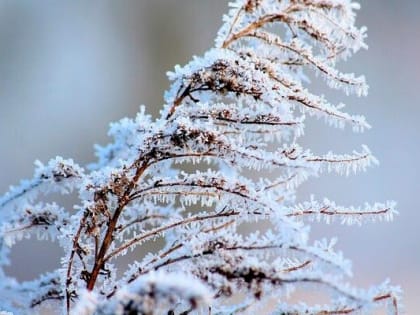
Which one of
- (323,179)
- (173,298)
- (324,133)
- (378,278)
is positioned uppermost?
(324,133)

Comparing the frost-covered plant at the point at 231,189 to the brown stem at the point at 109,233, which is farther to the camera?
the brown stem at the point at 109,233

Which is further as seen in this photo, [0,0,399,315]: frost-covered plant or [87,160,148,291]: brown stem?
[87,160,148,291]: brown stem

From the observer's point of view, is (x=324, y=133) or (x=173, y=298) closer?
(x=173, y=298)

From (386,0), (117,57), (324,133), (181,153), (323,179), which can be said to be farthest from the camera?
(117,57)

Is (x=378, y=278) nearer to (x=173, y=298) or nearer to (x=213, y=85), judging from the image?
(x=213, y=85)

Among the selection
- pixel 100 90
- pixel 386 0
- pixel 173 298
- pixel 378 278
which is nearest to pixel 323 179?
pixel 378 278

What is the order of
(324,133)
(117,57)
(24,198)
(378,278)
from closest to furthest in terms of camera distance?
1. (24,198)
2. (378,278)
3. (324,133)
4. (117,57)

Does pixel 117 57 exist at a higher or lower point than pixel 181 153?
higher
